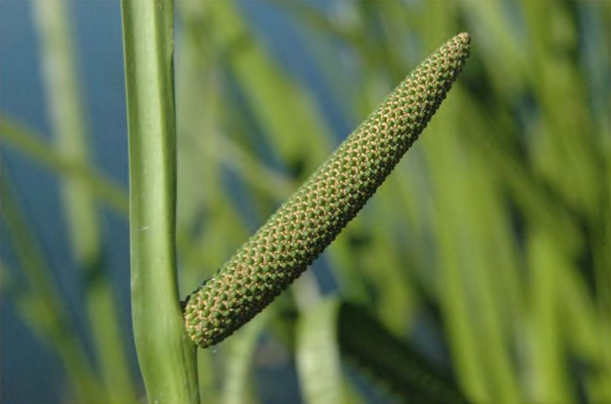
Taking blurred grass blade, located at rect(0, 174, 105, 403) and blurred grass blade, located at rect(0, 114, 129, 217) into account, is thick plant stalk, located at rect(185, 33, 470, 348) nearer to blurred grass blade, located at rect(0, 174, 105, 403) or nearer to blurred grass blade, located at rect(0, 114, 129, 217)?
blurred grass blade, located at rect(0, 114, 129, 217)

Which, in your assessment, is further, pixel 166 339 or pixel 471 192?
pixel 471 192

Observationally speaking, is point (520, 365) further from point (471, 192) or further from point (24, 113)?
point (24, 113)

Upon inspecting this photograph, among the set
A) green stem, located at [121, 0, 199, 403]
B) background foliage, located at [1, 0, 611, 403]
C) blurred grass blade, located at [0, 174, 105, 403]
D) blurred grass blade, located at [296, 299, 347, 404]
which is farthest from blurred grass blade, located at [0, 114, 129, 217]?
green stem, located at [121, 0, 199, 403]

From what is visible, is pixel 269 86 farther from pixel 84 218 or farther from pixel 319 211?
pixel 319 211

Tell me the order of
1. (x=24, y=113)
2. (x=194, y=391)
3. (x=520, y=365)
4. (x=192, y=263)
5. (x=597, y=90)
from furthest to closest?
(x=24, y=113), (x=520, y=365), (x=597, y=90), (x=192, y=263), (x=194, y=391)

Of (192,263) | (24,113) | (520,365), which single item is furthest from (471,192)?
(24,113)

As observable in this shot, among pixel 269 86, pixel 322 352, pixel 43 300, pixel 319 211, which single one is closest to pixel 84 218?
pixel 43 300

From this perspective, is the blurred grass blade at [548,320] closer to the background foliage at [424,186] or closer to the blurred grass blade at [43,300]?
the background foliage at [424,186]
